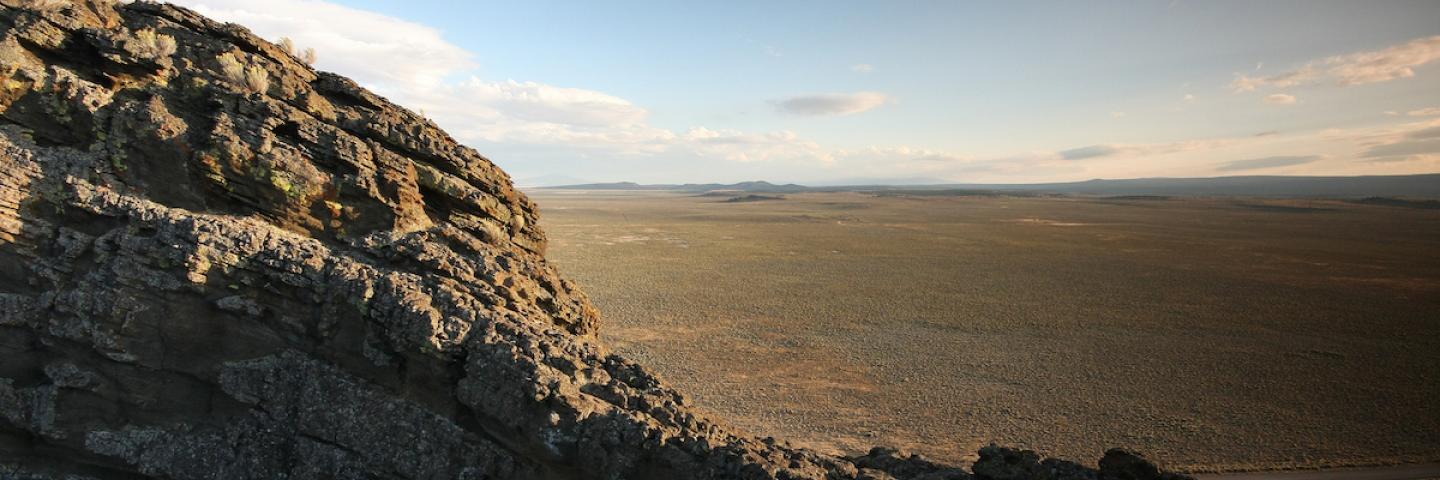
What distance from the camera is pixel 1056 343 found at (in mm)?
38000

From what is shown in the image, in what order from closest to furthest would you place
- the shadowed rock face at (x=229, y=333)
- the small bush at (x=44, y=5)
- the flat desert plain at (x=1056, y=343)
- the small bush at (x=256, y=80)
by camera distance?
the shadowed rock face at (x=229, y=333) < the small bush at (x=44, y=5) < the small bush at (x=256, y=80) < the flat desert plain at (x=1056, y=343)

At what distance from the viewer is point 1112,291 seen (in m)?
52.1

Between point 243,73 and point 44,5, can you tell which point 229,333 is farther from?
point 44,5

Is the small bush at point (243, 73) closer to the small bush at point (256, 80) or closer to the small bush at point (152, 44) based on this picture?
the small bush at point (256, 80)

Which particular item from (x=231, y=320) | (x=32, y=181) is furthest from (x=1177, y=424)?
(x=32, y=181)

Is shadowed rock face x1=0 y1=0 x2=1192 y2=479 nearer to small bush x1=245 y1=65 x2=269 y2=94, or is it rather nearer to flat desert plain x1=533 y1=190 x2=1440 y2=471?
small bush x1=245 y1=65 x2=269 y2=94

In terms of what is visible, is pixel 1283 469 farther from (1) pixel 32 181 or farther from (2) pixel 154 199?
(1) pixel 32 181

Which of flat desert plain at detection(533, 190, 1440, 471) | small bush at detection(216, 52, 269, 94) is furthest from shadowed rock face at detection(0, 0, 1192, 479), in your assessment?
flat desert plain at detection(533, 190, 1440, 471)

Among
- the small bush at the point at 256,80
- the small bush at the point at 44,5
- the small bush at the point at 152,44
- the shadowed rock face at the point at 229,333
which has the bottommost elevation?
the shadowed rock face at the point at 229,333

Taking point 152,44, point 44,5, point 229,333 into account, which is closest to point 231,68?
point 152,44

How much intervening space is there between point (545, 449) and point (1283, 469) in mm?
26844

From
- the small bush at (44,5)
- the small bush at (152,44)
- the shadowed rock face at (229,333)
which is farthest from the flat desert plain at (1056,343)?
the small bush at (44,5)

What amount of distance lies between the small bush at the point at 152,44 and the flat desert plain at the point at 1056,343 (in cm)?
2051

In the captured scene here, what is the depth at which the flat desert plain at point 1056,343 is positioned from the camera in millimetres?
25766
